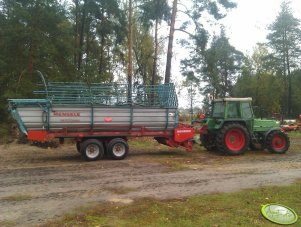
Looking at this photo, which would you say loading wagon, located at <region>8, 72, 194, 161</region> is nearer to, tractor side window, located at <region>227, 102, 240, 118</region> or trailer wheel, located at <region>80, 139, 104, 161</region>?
trailer wheel, located at <region>80, 139, 104, 161</region>

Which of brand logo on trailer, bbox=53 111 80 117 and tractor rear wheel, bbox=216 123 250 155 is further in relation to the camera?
tractor rear wheel, bbox=216 123 250 155

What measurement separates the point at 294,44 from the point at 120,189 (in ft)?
128

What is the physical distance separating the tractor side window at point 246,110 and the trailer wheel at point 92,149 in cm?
594

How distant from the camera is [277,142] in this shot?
15.4 metres

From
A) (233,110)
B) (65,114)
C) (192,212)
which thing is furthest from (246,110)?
(192,212)

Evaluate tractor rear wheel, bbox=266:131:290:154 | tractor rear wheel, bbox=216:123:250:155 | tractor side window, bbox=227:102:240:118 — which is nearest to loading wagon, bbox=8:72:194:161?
tractor rear wheel, bbox=216:123:250:155

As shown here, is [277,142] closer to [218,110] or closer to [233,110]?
[233,110]

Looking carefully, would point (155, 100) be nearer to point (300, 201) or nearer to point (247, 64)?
point (300, 201)

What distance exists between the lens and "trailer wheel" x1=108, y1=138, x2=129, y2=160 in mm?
13242

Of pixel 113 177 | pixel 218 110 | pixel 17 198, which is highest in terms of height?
pixel 218 110

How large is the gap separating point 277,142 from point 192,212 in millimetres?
9694

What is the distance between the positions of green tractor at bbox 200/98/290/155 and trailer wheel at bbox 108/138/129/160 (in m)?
3.65

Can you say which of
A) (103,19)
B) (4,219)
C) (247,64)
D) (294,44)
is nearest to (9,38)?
(103,19)

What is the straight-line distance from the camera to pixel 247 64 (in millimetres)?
59719
